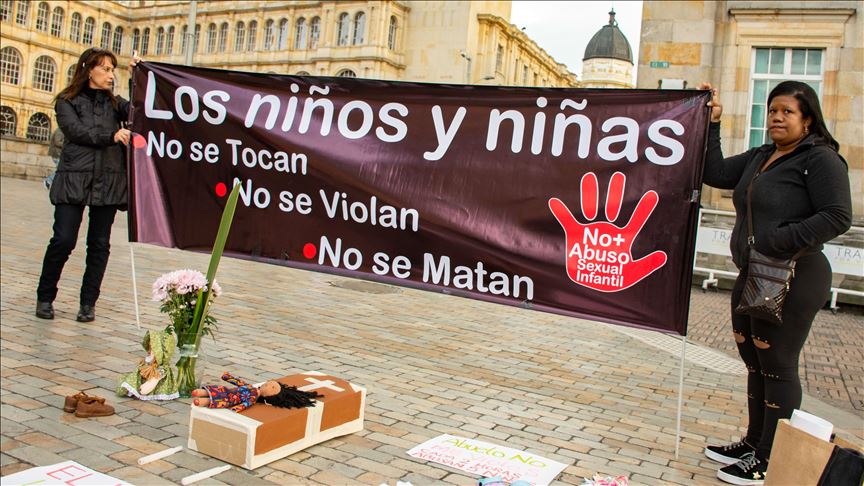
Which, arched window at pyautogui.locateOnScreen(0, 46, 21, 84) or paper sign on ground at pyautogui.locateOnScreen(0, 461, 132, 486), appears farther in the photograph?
arched window at pyautogui.locateOnScreen(0, 46, 21, 84)

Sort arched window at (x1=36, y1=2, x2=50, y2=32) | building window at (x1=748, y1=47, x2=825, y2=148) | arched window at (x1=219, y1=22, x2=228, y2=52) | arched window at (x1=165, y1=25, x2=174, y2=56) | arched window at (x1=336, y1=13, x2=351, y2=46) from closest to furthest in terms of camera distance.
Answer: building window at (x1=748, y1=47, x2=825, y2=148), arched window at (x1=336, y1=13, x2=351, y2=46), arched window at (x1=36, y1=2, x2=50, y2=32), arched window at (x1=219, y1=22, x2=228, y2=52), arched window at (x1=165, y1=25, x2=174, y2=56)

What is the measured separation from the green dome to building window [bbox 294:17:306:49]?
35299mm

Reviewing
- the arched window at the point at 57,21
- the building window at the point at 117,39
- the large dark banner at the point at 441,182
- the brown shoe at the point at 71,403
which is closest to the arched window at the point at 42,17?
the arched window at the point at 57,21

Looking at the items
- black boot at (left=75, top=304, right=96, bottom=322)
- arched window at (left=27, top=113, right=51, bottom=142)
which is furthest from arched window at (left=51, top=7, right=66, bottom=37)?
black boot at (left=75, top=304, right=96, bottom=322)

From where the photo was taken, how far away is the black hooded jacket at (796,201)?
356 cm

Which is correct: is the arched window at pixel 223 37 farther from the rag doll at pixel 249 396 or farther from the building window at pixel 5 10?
the rag doll at pixel 249 396

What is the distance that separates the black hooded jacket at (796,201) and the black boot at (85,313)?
4941mm

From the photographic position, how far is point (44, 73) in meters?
80.1

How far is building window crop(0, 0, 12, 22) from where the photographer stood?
75150 millimetres

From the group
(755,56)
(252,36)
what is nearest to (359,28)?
(252,36)

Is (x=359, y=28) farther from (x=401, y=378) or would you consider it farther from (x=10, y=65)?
(x=401, y=378)

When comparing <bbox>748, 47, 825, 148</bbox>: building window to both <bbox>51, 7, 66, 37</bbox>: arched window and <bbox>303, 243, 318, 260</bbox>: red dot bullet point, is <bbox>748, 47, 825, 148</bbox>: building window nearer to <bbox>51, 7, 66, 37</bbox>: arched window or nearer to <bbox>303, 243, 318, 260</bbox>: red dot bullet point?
<bbox>303, 243, 318, 260</bbox>: red dot bullet point

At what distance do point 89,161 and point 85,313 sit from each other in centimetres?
125

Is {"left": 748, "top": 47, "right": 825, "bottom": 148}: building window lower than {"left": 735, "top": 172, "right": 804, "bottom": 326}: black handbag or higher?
higher
